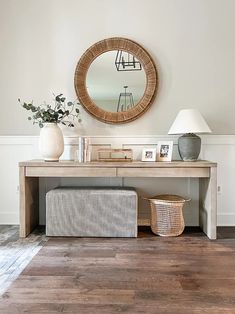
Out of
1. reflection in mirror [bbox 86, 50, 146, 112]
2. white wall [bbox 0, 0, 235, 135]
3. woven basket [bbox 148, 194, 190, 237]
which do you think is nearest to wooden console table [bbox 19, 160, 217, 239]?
woven basket [bbox 148, 194, 190, 237]

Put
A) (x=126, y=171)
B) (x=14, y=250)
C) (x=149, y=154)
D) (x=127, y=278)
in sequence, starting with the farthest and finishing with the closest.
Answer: (x=149, y=154) → (x=126, y=171) → (x=14, y=250) → (x=127, y=278)

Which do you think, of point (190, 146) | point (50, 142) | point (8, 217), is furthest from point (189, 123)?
point (8, 217)

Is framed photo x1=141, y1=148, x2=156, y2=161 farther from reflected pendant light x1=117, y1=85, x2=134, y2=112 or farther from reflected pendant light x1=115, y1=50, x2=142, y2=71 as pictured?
reflected pendant light x1=115, y1=50, x2=142, y2=71

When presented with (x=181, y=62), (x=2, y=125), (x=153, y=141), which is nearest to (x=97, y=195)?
(x=153, y=141)

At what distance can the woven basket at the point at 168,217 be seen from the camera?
2.98m

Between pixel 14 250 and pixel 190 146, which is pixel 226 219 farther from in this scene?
pixel 14 250

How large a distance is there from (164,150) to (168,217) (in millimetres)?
684

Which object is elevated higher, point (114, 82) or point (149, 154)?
point (114, 82)

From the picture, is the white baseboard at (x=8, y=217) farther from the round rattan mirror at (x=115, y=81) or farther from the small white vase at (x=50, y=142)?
the round rattan mirror at (x=115, y=81)

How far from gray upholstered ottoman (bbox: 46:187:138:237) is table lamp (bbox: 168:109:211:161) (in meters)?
0.67

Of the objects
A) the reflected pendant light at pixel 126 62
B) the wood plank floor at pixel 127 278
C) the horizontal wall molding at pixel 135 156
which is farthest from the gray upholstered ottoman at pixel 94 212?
the reflected pendant light at pixel 126 62

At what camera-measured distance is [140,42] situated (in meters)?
3.36

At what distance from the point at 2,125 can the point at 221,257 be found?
2.51 meters

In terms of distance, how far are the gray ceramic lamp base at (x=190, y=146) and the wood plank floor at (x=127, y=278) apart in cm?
79
